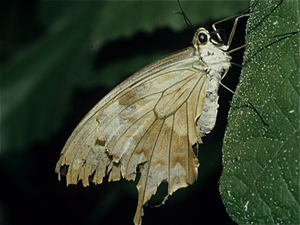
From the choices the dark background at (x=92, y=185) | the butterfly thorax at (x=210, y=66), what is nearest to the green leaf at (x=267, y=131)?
the butterfly thorax at (x=210, y=66)

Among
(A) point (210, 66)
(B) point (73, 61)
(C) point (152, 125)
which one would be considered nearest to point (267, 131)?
(A) point (210, 66)

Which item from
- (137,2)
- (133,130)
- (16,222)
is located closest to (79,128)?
(133,130)

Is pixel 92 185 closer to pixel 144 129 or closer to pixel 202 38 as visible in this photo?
pixel 144 129

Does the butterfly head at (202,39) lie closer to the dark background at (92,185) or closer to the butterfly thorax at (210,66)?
the butterfly thorax at (210,66)

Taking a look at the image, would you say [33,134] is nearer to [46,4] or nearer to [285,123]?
[46,4]

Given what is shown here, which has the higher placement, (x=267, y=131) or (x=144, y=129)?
(x=144, y=129)

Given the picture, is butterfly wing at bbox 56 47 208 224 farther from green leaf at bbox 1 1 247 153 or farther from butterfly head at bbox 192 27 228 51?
green leaf at bbox 1 1 247 153

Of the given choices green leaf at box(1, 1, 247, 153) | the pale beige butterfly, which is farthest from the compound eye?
green leaf at box(1, 1, 247, 153)
